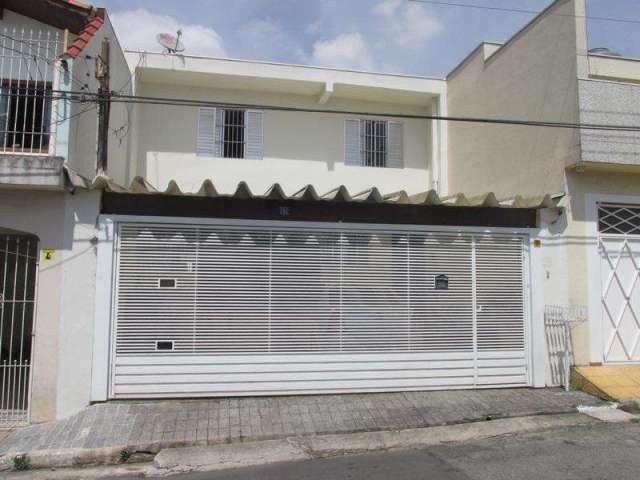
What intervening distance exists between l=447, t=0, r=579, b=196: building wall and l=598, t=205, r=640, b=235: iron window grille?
921 millimetres

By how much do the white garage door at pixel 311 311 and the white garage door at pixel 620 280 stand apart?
1451 mm

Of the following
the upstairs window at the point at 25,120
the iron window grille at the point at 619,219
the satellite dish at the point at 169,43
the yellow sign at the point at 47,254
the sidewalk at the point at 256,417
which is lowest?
the sidewalk at the point at 256,417

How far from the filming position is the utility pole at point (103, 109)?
7.93 m

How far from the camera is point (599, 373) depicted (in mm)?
7875

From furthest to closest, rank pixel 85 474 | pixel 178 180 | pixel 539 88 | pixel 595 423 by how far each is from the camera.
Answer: pixel 178 180 < pixel 539 88 < pixel 595 423 < pixel 85 474

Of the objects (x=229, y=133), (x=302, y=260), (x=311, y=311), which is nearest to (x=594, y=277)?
(x=311, y=311)

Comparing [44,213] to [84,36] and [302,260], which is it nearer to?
[84,36]

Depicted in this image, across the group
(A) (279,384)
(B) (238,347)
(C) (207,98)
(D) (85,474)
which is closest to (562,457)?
(A) (279,384)

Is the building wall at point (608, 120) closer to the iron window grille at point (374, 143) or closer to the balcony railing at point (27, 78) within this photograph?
the iron window grille at point (374, 143)

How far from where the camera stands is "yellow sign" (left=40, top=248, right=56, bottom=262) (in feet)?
22.6

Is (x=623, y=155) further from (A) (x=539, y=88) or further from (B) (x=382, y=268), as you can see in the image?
(B) (x=382, y=268)

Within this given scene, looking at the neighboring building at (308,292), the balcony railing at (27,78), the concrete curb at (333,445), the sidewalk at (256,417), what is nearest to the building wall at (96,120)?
the balcony railing at (27,78)

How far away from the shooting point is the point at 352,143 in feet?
38.3

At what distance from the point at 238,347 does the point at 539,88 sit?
22.1 ft
